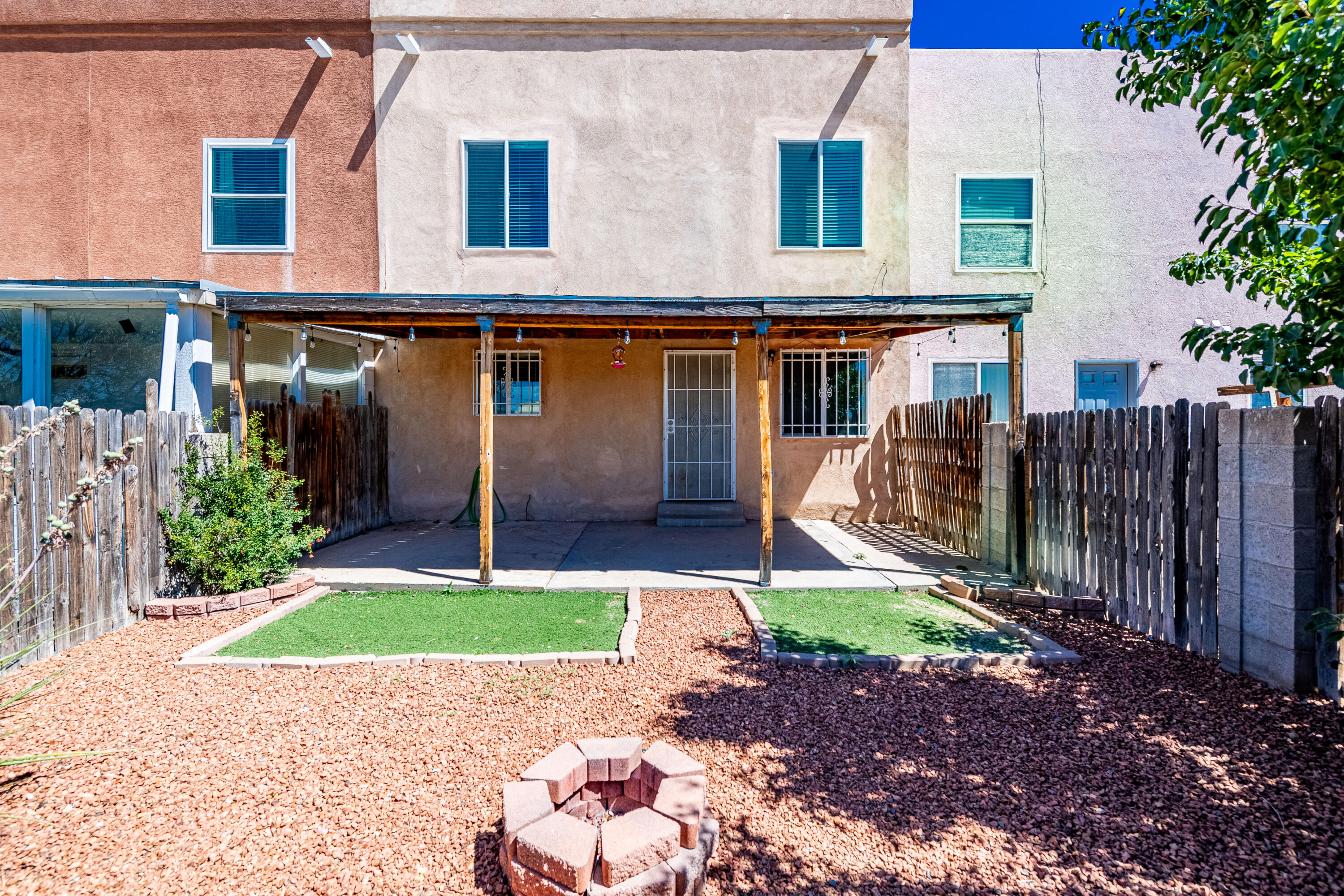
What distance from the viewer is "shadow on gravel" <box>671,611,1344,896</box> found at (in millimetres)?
2662

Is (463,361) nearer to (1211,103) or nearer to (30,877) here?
(30,877)

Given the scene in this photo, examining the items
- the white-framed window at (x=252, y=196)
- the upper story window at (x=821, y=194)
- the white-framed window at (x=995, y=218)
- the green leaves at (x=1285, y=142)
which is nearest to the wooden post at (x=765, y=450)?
the upper story window at (x=821, y=194)

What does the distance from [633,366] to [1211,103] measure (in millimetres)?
8025

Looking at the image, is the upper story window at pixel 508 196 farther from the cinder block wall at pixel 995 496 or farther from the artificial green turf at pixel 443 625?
the cinder block wall at pixel 995 496

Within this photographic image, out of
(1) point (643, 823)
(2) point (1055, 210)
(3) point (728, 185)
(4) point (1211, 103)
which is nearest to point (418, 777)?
(1) point (643, 823)

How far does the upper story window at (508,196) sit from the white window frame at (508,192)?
0.04 feet

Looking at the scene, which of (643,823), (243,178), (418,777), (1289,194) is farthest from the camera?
(243,178)

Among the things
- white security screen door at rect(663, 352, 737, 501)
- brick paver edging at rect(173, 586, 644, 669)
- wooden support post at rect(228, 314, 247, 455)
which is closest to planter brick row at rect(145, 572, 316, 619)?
brick paver edging at rect(173, 586, 644, 669)

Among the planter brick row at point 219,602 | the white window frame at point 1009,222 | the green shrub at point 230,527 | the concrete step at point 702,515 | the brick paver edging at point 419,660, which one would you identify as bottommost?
the brick paver edging at point 419,660

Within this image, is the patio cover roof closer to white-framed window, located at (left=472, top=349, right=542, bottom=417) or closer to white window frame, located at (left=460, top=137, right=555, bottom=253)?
white window frame, located at (left=460, top=137, right=555, bottom=253)

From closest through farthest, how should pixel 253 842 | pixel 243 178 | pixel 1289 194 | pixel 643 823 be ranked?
1. pixel 643 823
2. pixel 253 842
3. pixel 1289 194
4. pixel 243 178

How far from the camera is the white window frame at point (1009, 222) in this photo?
10.3 m

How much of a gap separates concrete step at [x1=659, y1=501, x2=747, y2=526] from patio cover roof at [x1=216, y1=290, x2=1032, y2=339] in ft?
13.6

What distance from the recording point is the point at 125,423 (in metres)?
5.66
